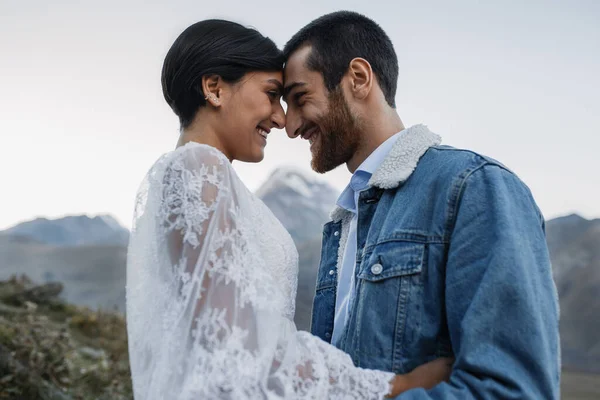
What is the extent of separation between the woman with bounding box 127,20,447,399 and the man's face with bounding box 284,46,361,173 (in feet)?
1.55

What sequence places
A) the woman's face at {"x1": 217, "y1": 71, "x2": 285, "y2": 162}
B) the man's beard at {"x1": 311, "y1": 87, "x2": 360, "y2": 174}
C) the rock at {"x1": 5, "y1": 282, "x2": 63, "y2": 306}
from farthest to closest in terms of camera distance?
1. the rock at {"x1": 5, "y1": 282, "x2": 63, "y2": 306}
2. the man's beard at {"x1": 311, "y1": 87, "x2": 360, "y2": 174}
3. the woman's face at {"x1": 217, "y1": 71, "x2": 285, "y2": 162}

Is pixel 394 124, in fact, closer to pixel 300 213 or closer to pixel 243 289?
pixel 243 289

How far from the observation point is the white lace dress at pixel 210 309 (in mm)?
1730

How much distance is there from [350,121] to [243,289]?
103 cm

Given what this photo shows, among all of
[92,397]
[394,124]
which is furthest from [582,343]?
[394,124]

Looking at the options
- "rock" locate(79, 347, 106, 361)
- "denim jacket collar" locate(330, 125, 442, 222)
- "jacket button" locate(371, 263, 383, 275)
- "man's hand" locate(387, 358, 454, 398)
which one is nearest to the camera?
"man's hand" locate(387, 358, 454, 398)

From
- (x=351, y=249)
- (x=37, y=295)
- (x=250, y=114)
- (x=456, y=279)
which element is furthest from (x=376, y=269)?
(x=37, y=295)

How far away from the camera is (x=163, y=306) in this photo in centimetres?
192

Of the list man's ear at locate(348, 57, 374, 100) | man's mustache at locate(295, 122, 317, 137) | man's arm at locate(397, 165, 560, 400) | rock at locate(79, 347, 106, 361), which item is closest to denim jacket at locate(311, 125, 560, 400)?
man's arm at locate(397, 165, 560, 400)

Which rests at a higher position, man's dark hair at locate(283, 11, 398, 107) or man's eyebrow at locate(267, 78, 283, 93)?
man's dark hair at locate(283, 11, 398, 107)

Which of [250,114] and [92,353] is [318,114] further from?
[92,353]

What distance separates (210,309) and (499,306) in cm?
84

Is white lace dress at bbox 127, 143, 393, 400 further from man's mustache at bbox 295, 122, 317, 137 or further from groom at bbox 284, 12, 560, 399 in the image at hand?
man's mustache at bbox 295, 122, 317, 137

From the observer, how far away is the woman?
5.69 feet
